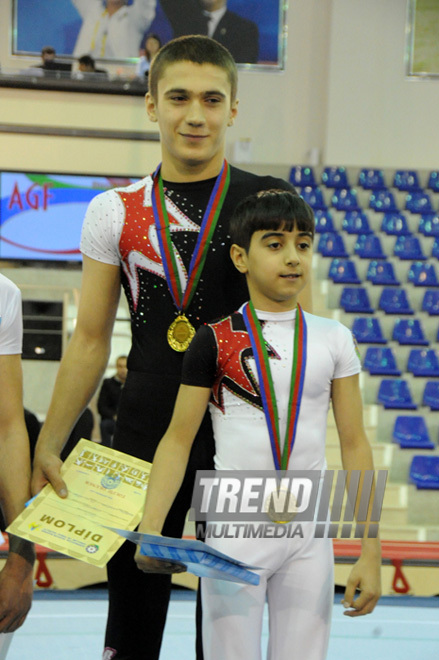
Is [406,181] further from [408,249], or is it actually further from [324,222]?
[324,222]

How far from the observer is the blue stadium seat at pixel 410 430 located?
8.46m

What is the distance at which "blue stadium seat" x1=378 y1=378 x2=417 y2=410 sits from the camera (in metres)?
8.85

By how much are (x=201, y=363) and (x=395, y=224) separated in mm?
9508

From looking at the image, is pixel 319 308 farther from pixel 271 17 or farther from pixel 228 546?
pixel 228 546

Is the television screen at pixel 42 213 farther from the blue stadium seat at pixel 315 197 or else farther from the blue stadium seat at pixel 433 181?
the blue stadium seat at pixel 433 181

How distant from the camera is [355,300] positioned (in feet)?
32.5

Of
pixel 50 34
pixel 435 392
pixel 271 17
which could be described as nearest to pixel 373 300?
pixel 435 392

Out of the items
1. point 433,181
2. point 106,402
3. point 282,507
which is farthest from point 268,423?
point 433,181

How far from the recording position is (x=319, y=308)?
32.7 feet

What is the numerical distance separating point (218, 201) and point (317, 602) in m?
0.93

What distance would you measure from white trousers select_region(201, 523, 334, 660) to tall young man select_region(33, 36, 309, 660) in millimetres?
252

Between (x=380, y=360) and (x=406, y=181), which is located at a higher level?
(x=406, y=181)

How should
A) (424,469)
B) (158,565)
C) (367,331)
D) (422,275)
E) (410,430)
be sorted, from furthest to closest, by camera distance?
1. (422,275)
2. (367,331)
3. (410,430)
4. (424,469)
5. (158,565)

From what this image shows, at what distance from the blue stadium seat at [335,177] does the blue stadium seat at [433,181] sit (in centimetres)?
105
